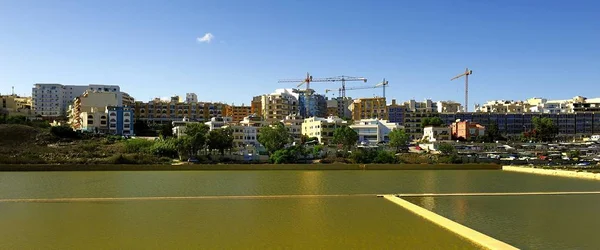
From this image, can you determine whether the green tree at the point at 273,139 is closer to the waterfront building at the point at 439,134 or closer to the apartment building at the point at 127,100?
the waterfront building at the point at 439,134

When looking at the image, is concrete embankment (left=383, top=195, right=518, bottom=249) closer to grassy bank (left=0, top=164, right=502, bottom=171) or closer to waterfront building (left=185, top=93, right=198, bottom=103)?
grassy bank (left=0, top=164, right=502, bottom=171)

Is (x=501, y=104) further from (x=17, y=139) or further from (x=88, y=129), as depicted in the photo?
(x=17, y=139)

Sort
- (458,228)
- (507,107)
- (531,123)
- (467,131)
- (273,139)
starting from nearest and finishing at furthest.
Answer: (458,228) → (273,139) → (467,131) → (531,123) → (507,107)

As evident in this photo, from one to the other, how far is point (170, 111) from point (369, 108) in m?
35.0

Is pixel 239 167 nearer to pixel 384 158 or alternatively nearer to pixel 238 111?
pixel 384 158

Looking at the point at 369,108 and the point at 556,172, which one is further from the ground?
the point at 369,108

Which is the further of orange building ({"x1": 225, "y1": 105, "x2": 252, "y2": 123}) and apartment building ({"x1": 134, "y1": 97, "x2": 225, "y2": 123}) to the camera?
orange building ({"x1": 225, "y1": 105, "x2": 252, "y2": 123})

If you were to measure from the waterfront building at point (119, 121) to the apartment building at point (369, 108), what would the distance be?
1598 inches

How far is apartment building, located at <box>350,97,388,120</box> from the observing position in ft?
284

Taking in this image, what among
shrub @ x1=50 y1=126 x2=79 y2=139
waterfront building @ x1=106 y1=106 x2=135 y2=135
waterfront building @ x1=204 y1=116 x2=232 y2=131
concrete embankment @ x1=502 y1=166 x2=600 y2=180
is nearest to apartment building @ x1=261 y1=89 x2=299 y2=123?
waterfront building @ x1=204 y1=116 x2=232 y2=131

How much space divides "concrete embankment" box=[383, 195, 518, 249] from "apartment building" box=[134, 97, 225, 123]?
66038 millimetres

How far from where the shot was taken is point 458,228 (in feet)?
48.3

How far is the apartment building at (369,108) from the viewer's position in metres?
86.6

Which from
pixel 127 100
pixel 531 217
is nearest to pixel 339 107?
pixel 127 100
